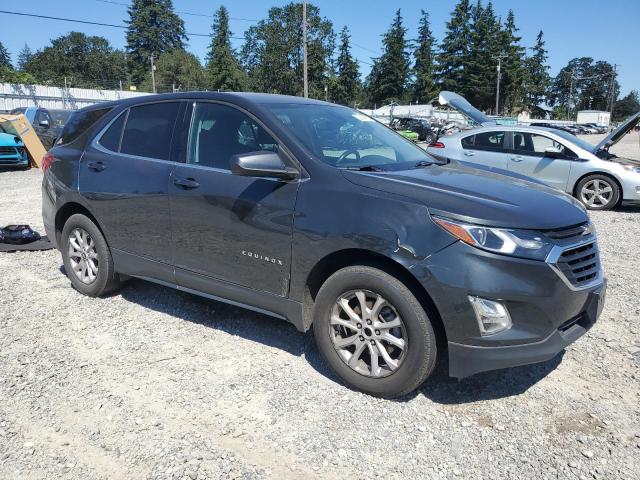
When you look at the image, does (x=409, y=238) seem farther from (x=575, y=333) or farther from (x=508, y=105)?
(x=508, y=105)

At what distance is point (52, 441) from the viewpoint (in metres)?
2.76

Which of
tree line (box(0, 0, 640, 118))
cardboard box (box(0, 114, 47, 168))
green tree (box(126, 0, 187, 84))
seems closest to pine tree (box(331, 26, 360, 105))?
tree line (box(0, 0, 640, 118))

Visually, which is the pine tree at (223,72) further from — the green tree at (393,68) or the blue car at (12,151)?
the blue car at (12,151)

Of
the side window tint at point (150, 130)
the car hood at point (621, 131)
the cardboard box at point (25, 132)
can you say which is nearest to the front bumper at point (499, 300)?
the side window tint at point (150, 130)

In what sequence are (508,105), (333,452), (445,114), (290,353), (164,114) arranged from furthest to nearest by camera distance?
(508,105)
(445,114)
(164,114)
(290,353)
(333,452)

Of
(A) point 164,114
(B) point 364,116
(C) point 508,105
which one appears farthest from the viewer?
(C) point 508,105

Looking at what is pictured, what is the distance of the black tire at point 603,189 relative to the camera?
30.7 feet

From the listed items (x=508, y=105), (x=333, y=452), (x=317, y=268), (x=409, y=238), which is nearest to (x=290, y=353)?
(x=317, y=268)

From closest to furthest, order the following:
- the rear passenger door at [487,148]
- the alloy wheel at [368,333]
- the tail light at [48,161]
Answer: the alloy wheel at [368,333] → the tail light at [48,161] → the rear passenger door at [487,148]

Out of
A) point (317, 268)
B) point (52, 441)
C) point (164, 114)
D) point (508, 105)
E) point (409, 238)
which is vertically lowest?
point (52, 441)

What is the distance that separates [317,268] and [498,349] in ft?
3.74

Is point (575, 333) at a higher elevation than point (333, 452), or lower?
higher

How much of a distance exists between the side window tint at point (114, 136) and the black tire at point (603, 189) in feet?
27.0

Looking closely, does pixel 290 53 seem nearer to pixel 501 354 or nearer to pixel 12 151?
pixel 12 151
